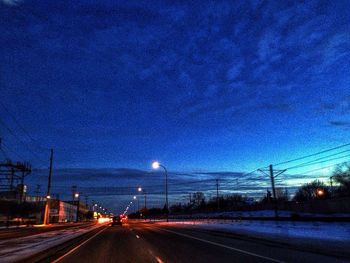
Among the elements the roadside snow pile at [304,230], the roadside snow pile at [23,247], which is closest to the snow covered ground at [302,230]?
the roadside snow pile at [304,230]

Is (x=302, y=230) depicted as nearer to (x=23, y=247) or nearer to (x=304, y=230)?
(x=304, y=230)

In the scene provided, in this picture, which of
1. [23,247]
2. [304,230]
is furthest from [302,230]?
[23,247]

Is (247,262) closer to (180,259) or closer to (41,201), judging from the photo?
(180,259)

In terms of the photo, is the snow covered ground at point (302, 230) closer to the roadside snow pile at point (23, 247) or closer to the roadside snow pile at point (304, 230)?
the roadside snow pile at point (304, 230)

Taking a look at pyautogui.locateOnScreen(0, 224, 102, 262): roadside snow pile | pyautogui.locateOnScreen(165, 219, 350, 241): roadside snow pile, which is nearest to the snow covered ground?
pyautogui.locateOnScreen(165, 219, 350, 241): roadside snow pile

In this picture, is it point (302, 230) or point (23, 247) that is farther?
point (302, 230)

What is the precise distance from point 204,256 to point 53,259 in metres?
5.95

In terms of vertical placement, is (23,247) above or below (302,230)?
below

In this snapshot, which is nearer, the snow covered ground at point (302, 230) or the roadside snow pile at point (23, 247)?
the roadside snow pile at point (23, 247)

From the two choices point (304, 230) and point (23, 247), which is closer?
point (23, 247)

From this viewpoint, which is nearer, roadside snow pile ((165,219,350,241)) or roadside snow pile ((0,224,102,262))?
roadside snow pile ((0,224,102,262))

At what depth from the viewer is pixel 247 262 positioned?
12664mm

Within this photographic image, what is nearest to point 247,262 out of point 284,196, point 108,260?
point 108,260

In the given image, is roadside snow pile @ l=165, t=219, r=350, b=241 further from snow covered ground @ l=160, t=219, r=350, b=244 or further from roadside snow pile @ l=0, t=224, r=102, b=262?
roadside snow pile @ l=0, t=224, r=102, b=262
